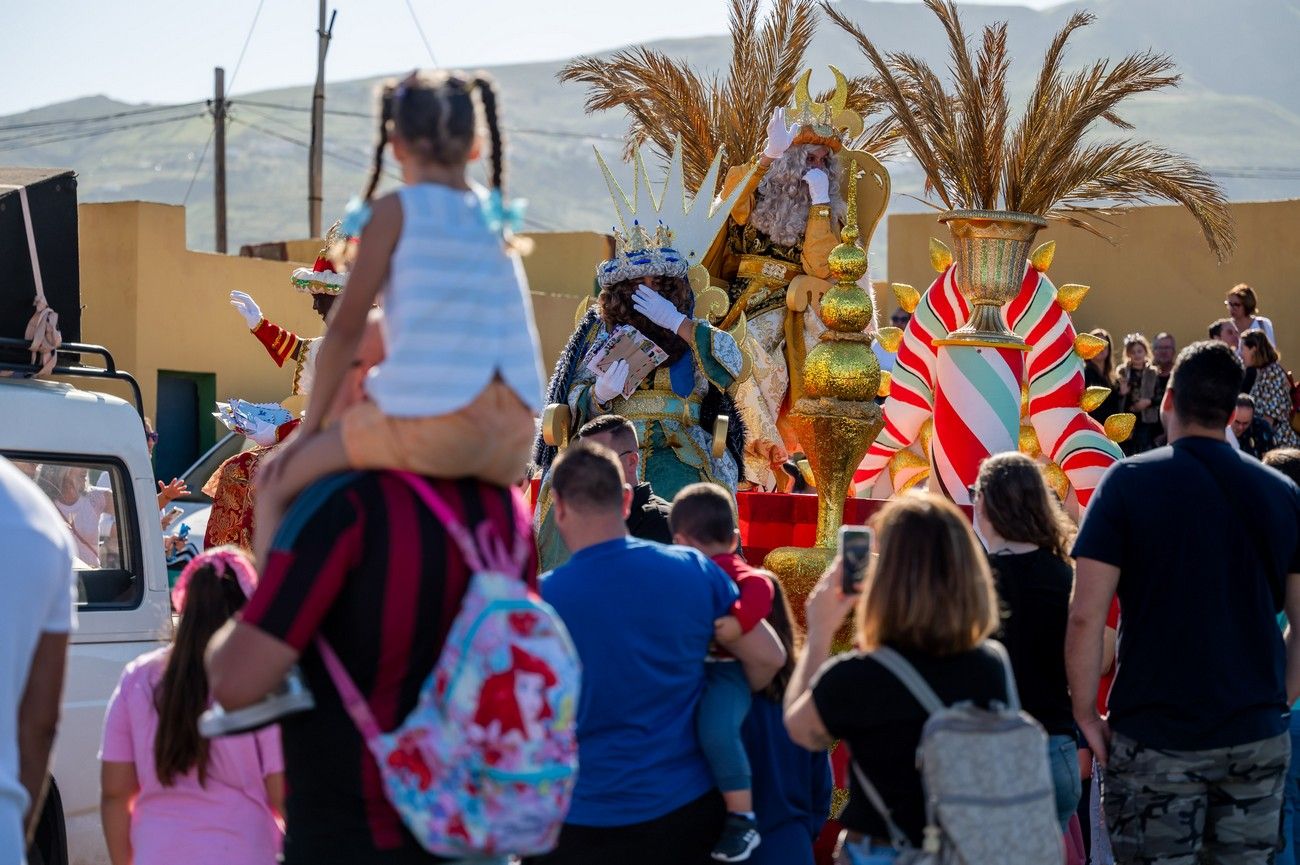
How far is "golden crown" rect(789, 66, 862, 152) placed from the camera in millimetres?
10086

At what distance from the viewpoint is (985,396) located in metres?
7.95

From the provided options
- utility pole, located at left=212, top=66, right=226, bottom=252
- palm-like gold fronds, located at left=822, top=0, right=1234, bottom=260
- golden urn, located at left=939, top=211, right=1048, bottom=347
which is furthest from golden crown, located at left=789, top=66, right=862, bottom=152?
utility pole, located at left=212, top=66, right=226, bottom=252

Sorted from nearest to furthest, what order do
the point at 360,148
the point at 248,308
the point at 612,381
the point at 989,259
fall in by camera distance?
the point at 612,381 < the point at 989,259 < the point at 248,308 < the point at 360,148

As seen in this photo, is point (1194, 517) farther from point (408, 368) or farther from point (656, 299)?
point (656, 299)

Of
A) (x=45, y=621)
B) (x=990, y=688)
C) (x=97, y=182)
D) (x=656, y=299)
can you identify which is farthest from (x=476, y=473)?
(x=97, y=182)

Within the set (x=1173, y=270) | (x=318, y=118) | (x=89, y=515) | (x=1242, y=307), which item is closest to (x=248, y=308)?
(x=89, y=515)

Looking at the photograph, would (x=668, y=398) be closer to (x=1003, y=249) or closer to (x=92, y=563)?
(x=1003, y=249)

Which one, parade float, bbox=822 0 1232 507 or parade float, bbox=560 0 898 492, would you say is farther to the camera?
parade float, bbox=560 0 898 492

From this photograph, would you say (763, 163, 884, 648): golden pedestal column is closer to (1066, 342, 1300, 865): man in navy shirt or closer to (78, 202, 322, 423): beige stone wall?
(1066, 342, 1300, 865): man in navy shirt

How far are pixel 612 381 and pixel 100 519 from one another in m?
2.30

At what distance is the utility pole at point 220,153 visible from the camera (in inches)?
1101

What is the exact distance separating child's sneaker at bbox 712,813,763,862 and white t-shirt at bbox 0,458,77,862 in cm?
175

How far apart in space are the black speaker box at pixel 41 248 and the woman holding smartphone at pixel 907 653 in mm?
3532

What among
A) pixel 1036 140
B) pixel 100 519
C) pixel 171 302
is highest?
pixel 1036 140
